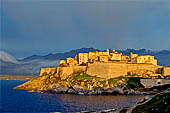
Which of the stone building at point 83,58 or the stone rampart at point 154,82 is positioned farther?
the stone building at point 83,58

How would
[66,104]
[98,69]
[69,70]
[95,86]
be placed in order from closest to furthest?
[66,104], [95,86], [98,69], [69,70]

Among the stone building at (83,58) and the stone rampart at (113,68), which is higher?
the stone building at (83,58)

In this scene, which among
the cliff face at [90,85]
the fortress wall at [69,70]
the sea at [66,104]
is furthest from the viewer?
the fortress wall at [69,70]

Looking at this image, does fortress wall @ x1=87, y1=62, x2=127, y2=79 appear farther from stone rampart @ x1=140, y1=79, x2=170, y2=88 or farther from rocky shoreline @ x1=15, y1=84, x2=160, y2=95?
stone rampart @ x1=140, y1=79, x2=170, y2=88

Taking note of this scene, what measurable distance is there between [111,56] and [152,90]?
35.9 meters

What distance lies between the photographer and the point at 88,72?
101 m

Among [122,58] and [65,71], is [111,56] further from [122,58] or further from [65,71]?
[65,71]

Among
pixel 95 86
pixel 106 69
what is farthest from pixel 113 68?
pixel 95 86

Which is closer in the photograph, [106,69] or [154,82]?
[154,82]

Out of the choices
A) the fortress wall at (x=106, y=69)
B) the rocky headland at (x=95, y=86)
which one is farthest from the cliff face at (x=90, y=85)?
the fortress wall at (x=106, y=69)

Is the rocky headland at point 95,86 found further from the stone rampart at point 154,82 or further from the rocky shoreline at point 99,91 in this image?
the stone rampart at point 154,82

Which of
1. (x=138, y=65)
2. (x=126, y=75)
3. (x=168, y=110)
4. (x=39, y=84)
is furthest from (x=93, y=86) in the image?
(x=168, y=110)

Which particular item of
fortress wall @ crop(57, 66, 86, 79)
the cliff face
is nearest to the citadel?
fortress wall @ crop(57, 66, 86, 79)

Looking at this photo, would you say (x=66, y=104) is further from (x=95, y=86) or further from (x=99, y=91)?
(x=95, y=86)
